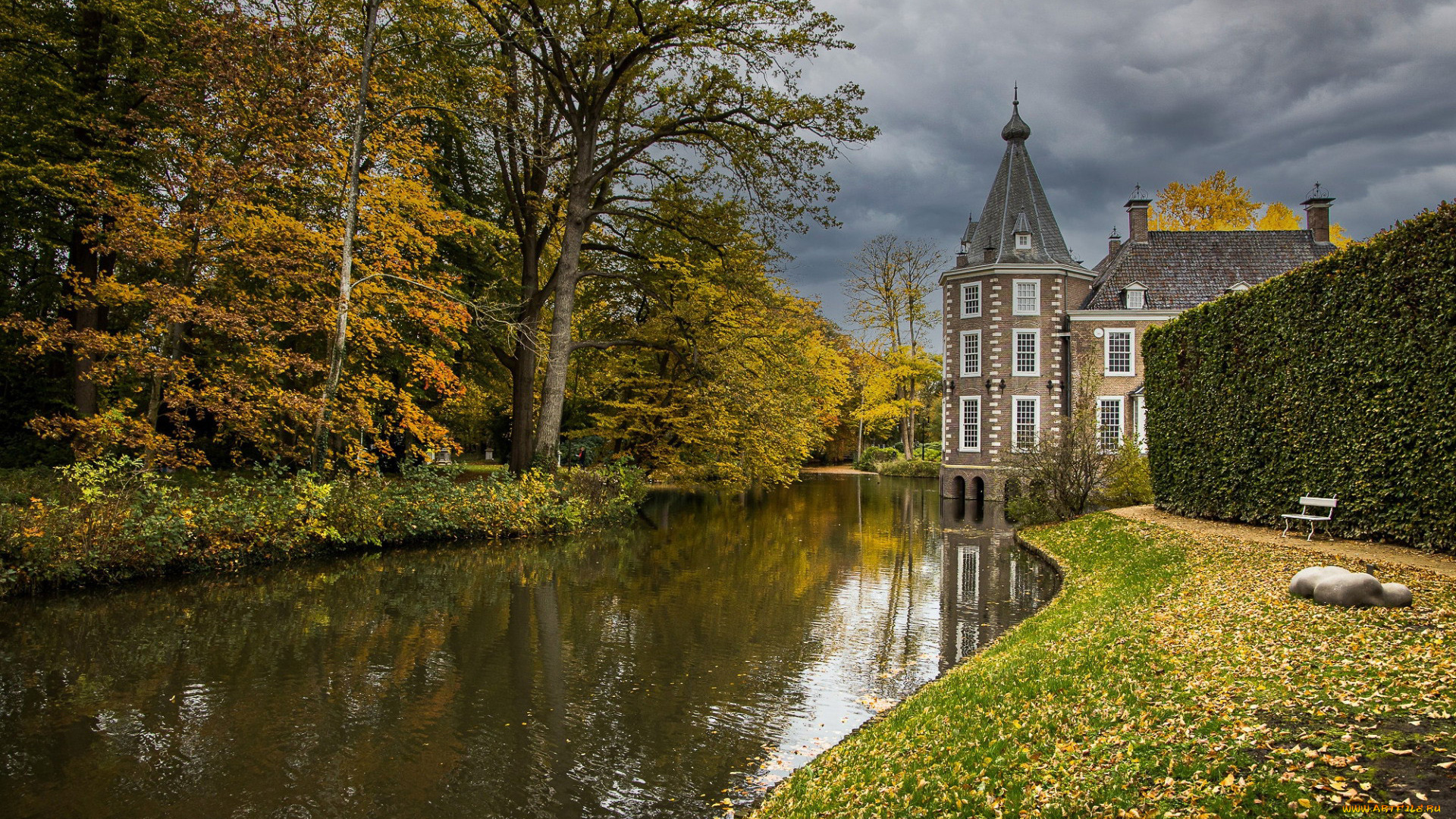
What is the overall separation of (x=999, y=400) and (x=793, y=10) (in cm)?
1816

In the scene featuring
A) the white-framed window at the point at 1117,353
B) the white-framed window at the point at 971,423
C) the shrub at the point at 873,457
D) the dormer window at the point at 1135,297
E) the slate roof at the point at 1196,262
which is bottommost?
the shrub at the point at 873,457

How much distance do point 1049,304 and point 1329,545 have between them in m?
20.6

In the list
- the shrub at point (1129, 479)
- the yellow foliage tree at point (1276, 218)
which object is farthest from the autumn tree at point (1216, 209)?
the shrub at point (1129, 479)

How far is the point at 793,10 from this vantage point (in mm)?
16750

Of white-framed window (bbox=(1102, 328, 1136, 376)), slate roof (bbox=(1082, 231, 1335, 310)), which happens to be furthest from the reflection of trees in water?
slate roof (bbox=(1082, 231, 1335, 310))

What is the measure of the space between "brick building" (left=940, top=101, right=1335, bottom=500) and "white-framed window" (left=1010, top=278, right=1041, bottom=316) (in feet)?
0.10

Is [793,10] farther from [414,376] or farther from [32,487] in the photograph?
[32,487]

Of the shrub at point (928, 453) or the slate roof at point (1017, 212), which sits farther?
the shrub at point (928, 453)

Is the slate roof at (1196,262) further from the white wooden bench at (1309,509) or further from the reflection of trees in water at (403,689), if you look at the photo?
the reflection of trees in water at (403,689)

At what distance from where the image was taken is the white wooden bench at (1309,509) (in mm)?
10461

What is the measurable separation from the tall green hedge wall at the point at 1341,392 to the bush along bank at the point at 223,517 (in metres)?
14.1

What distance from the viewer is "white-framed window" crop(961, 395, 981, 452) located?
2986 centimetres

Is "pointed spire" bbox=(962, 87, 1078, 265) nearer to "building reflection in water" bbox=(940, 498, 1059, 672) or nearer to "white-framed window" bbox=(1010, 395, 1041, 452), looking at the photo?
"white-framed window" bbox=(1010, 395, 1041, 452)

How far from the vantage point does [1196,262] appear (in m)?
29.2
